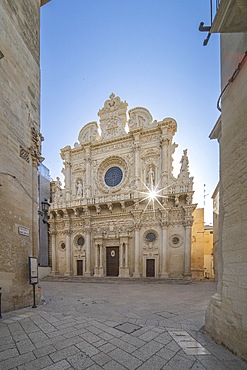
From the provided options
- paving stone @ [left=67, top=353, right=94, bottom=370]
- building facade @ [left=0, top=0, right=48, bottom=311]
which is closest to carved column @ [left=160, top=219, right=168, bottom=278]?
building facade @ [left=0, top=0, right=48, bottom=311]

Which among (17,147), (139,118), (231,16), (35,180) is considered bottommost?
(35,180)

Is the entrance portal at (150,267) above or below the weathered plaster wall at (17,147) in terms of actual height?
below

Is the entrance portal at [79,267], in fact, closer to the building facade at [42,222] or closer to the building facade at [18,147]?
the building facade at [42,222]

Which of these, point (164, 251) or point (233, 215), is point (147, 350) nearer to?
point (233, 215)

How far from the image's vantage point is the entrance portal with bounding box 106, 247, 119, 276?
1684 centimetres

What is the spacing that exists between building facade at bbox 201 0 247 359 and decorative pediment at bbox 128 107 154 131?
15115mm

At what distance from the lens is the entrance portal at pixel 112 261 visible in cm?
1684

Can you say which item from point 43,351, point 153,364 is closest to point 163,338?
point 153,364

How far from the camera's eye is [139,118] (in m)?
18.8

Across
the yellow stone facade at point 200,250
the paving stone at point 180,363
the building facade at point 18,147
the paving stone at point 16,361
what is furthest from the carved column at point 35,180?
the yellow stone facade at point 200,250

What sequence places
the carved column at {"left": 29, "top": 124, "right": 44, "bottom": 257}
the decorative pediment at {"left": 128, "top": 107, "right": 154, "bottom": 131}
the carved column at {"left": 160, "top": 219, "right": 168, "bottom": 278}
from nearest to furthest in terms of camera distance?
the carved column at {"left": 29, "top": 124, "right": 44, "bottom": 257}
the carved column at {"left": 160, "top": 219, "right": 168, "bottom": 278}
the decorative pediment at {"left": 128, "top": 107, "right": 154, "bottom": 131}

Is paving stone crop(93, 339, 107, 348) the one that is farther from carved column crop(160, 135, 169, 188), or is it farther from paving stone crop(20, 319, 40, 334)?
carved column crop(160, 135, 169, 188)

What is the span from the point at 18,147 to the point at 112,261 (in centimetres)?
1420

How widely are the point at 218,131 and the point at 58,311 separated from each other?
21.1 ft
